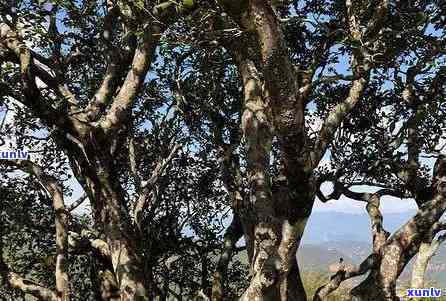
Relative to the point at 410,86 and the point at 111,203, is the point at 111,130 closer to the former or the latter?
the point at 111,203

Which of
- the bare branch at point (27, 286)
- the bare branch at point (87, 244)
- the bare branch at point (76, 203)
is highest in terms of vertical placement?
the bare branch at point (76, 203)

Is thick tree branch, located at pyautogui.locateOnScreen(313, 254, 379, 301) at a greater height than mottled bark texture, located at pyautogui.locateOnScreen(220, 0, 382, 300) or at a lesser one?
lesser

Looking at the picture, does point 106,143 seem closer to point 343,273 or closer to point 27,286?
point 27,286

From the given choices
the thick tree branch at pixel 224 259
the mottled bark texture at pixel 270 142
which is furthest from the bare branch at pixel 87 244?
the mottled bark texture at pixel 270 142

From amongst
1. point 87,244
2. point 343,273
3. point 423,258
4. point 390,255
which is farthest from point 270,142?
point 87,244

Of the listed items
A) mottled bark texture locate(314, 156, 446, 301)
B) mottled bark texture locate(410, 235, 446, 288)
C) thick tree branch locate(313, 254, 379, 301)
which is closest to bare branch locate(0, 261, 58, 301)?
thick tree branch locate(313, 254, 379, 301)

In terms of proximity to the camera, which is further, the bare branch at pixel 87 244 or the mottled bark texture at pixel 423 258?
the bare branch at pixel 87 244

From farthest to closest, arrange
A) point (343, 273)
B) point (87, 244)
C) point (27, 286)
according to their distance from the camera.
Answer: point (87, 244) < point (27, 286) < point (343, 273)

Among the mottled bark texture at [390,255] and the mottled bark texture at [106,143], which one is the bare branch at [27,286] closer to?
the mottled bark texture at [106,143]

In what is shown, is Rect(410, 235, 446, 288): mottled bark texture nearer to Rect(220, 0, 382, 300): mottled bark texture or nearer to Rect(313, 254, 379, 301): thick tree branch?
Rect(313, 254, 379, 301): thick tree branch

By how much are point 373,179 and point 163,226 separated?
8.35 metres

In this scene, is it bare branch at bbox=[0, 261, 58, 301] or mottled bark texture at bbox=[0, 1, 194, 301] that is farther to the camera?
bare branch at bbox=[0, 261, 58, 301]

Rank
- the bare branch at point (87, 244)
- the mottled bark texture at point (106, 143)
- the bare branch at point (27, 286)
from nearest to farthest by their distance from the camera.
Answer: the mottled bark texture at point (106, 143)
the bare branch at point (27, 286)
the bare branch at point (87, 244)

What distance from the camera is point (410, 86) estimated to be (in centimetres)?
1560
